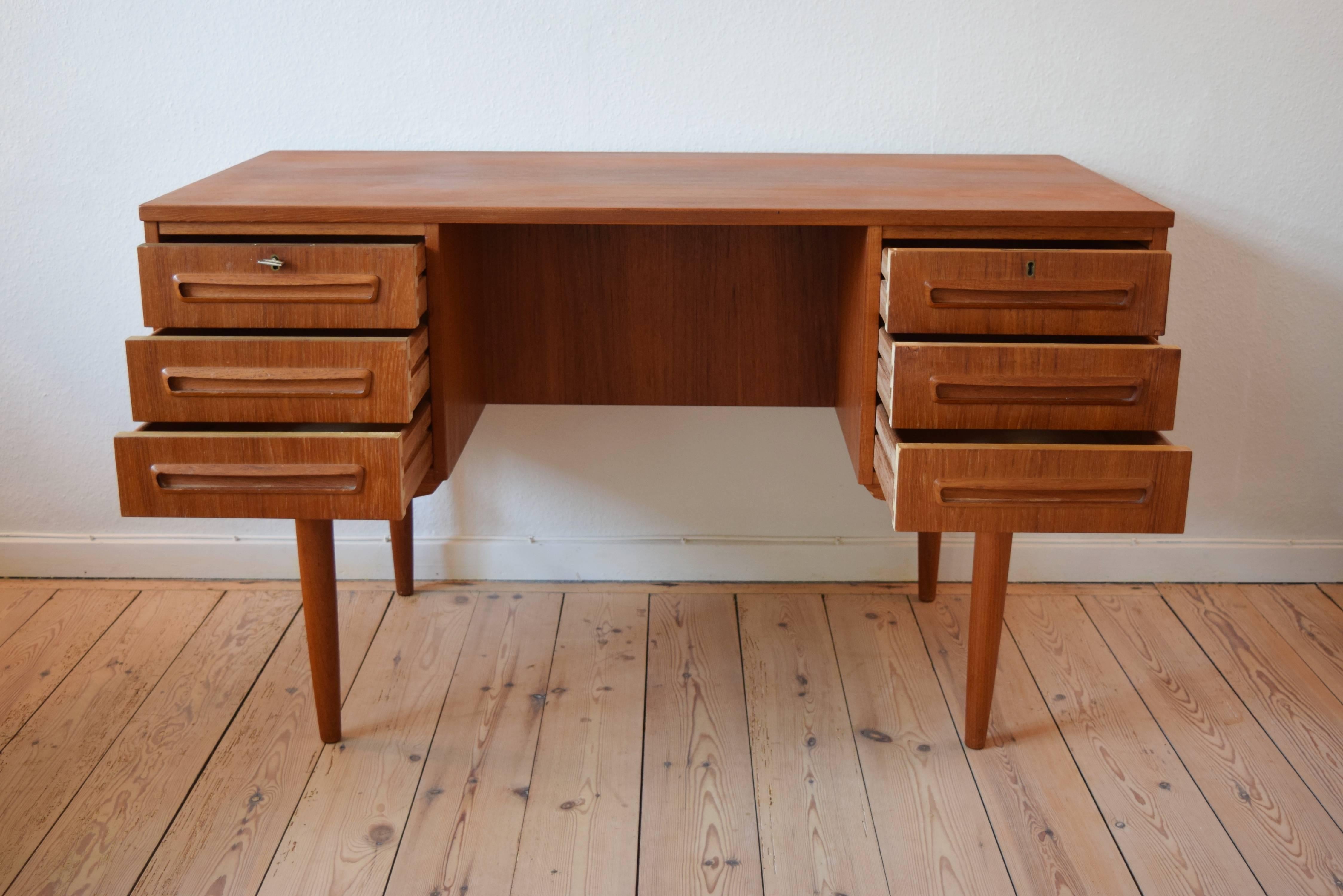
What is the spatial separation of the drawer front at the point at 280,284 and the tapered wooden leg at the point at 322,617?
0.26 metres

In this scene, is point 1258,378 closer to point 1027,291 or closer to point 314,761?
point 1027,291

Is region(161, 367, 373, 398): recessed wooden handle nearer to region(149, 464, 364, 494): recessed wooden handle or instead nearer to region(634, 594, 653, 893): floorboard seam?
region(149, 464, 364, 494): recessed wooden handle

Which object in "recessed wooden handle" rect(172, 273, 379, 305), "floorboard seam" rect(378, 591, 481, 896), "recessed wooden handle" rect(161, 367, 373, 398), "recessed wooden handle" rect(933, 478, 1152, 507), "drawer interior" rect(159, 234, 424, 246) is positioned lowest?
"floorboard seam" rect(378, 591, 481, 896)

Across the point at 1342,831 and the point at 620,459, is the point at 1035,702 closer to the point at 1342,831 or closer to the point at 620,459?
the point at 1342,831

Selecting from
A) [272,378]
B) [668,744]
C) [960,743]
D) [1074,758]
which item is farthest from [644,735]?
[272,378]

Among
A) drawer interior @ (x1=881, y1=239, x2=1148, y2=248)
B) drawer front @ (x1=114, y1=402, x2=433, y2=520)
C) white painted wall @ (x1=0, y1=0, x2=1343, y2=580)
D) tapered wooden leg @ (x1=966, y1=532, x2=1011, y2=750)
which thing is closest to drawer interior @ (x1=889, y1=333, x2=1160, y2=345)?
drawer interior @ (x1=881, y1=239, x2=1148, y2=248)

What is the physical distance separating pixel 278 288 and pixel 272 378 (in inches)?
4.1

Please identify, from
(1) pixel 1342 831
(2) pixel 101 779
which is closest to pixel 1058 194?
(1) pixel 1342 831

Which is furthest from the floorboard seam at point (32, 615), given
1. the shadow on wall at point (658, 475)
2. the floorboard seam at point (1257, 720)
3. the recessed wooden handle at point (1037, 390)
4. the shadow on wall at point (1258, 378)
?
the recessed wooden handle at point (1037, 390)

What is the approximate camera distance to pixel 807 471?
1.94 metres

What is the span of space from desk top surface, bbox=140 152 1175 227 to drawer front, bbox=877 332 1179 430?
0.15 metres

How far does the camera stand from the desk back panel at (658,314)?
1.69m

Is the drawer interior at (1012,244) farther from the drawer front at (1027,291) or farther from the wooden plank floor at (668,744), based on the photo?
the wooden plank floor at (668,744)

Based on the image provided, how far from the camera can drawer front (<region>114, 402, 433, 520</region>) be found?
1271 millimetres
